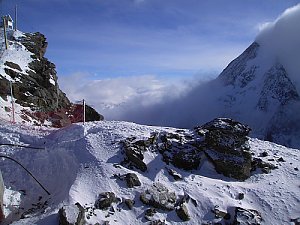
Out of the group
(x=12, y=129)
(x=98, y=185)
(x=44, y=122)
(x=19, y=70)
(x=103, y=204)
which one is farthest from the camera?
(x=19, y=70)

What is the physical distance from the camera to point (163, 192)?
18.2m

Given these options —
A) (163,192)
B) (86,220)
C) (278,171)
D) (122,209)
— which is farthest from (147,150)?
(278,171)

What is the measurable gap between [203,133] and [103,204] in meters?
9.32

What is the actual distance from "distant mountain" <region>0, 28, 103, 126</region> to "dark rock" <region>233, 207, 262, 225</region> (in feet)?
63.5

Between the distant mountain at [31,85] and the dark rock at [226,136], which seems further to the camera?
the distant mountain at [31,85]

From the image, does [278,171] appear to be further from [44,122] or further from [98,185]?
[44,122]

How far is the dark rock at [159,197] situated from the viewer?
57.5 feet

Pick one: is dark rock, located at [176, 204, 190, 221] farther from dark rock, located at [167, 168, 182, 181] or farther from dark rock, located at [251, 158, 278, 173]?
dark rock, located at [251, 158, 278, 173]

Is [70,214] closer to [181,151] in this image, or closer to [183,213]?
[183,213]

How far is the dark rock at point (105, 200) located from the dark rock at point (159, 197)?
146cm

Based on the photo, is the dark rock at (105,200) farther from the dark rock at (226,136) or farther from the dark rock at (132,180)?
the dark rock at (226,136)

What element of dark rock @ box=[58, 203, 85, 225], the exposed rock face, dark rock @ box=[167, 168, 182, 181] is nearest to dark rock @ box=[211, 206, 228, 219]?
dark rock @ box=[167, 168, 182, 181]

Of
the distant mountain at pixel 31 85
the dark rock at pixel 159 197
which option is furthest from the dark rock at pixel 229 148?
the distant mountain at pixel 31 85

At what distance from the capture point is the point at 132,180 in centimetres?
1855
